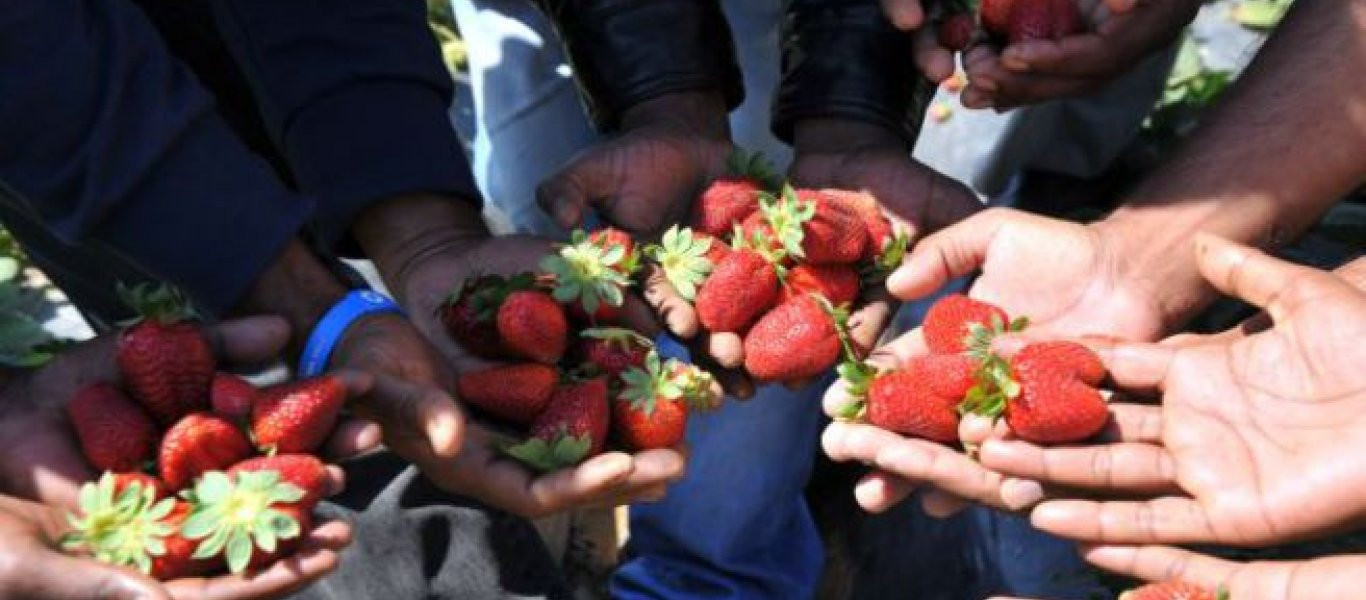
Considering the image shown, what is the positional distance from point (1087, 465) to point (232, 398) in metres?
1.26

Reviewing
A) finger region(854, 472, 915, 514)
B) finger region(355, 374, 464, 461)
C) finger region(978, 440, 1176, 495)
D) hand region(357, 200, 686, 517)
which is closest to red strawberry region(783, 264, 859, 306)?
hand region(357, 200, 686, 517)

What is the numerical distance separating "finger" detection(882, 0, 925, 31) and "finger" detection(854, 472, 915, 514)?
944mm

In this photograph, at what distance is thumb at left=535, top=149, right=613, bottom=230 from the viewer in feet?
Answer: 7.59

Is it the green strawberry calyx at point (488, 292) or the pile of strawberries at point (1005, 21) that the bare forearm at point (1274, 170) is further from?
the green strawberry calyx at point (488, 292)

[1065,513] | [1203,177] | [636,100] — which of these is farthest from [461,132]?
[1065,513]

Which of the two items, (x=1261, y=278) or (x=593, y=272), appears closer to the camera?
(x=1261, y=278)

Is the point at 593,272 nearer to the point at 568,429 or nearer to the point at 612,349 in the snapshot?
the point at 612,349

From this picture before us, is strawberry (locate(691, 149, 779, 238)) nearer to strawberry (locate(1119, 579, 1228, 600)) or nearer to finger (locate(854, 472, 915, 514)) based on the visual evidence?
finger (locate(854, 472, 915, 514))

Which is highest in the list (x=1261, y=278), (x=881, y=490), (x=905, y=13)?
(x=905, y=13)

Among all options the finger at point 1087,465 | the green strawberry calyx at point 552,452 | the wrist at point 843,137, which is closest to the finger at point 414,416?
the green strawberry calyx at point 552,452

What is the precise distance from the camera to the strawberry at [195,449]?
1688 millimetres

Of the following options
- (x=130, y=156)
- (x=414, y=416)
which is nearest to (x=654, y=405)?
(x=414, y=416)

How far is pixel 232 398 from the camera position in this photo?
1.78 metres

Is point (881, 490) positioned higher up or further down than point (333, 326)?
further down
